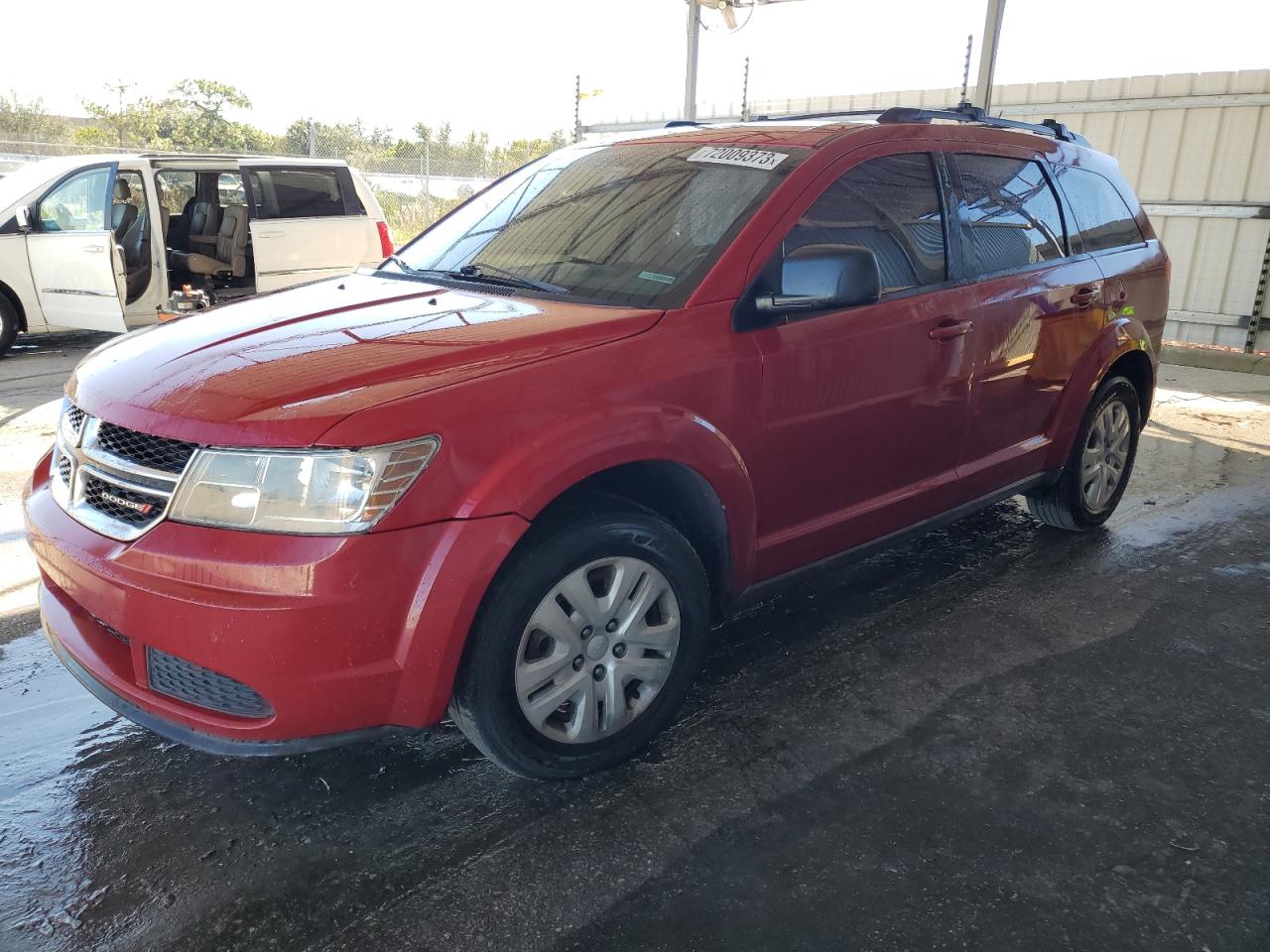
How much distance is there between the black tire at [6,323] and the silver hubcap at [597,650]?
8.00 m

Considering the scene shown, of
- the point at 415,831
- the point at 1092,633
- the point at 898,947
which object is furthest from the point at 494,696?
the point at 1092,633

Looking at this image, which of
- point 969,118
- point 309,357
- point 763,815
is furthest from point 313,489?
point 969,118

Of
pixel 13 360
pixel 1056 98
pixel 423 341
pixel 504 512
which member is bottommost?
pixel 13 360

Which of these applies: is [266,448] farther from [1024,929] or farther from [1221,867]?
[1221,867]

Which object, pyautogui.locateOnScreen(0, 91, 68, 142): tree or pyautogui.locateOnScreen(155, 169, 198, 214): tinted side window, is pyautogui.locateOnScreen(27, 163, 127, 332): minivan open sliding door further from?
pyautogui.locateOnScreen(0, 91, 68, 142): tree

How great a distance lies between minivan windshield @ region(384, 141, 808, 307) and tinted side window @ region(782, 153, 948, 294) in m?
0.18

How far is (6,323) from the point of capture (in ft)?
27.4

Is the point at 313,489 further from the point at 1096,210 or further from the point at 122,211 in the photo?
the point at 122,211

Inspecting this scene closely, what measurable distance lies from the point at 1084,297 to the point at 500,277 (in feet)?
8.23

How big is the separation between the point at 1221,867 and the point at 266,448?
244cm

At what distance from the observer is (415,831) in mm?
2406

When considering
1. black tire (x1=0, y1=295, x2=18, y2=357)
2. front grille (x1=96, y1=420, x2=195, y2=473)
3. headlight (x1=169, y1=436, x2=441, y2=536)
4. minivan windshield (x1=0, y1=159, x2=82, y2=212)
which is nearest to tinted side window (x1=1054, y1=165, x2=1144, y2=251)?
headlight (x1=169, y1=436, x2=441, y2=536)

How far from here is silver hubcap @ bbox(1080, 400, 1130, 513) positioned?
4461 millimetres

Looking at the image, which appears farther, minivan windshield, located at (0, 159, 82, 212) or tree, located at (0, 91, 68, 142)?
tree, located at (0, 91, 68, 142)
